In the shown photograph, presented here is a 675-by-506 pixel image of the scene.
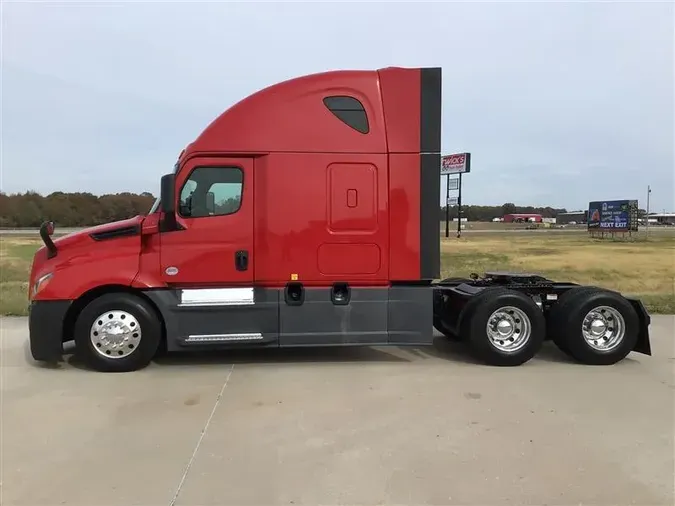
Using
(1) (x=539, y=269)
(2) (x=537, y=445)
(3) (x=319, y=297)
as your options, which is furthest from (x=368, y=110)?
(1) (x=539, y=269)

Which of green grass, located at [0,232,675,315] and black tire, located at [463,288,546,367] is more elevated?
black tire, located at [463,288,546,367]

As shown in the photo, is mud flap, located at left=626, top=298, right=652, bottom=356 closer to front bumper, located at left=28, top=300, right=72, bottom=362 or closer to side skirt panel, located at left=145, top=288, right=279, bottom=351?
side skirt panel, located at left=145, top=288, right=279, bottom=351

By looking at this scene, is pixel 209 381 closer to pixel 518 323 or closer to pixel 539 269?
pixel 518 323

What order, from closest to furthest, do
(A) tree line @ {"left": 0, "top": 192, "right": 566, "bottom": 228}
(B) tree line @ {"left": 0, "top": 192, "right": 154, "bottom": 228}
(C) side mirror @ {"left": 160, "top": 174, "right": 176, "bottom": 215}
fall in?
(C) side mirror @ {"left": 160, "top": 174, "right": 176, "bottom": 215} → (A) tree line @ {"left": 0, "top": 192, "right": 566, "bottom": 228} → (B) tree line @ {"left": 0, "top": 192, "right": 154, "bottom": 228}

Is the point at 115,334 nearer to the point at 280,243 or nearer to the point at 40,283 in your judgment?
the point at 40,283

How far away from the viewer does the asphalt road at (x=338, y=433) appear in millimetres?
3443

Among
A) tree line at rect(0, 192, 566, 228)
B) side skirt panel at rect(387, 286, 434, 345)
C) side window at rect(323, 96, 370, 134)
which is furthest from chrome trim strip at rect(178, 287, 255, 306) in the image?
tree line at rect(0, 192, 566, 228)

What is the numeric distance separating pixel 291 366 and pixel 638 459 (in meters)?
3.64

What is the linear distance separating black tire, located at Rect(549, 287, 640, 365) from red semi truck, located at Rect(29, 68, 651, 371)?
474 mm

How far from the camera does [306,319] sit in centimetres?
618

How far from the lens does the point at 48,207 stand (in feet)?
184

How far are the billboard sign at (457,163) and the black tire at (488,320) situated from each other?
48.5m

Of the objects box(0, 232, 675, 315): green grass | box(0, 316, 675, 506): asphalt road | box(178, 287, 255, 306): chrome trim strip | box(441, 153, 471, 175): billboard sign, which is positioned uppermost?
box(441, 153, 471, 175): billboard sign

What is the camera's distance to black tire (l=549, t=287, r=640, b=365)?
20.9ft
